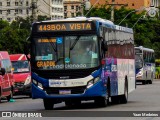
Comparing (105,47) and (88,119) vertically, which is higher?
(105,47)

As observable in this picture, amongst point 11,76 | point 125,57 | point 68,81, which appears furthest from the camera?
point 11,76

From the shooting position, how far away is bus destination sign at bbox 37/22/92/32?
89.4ft

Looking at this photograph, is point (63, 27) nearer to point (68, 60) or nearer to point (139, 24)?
point (68, 60)

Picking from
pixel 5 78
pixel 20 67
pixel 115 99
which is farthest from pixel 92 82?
pixel 20 67

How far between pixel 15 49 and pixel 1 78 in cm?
4122

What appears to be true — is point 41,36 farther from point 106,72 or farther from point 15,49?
point 15,49

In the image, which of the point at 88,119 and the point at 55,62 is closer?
the point at 88,119

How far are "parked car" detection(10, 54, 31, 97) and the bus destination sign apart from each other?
13718 mm

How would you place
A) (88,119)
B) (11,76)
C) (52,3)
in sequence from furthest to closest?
1. (52,3)
2. (11,76)
3. (88,119)

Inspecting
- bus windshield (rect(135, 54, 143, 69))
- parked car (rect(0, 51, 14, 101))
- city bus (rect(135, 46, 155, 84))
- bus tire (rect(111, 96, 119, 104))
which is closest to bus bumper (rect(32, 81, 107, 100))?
bus tire (rect(111, 96, 119, 104))

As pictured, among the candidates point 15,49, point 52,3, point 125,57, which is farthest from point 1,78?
point 52,3

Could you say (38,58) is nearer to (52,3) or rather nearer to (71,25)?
(71,25)

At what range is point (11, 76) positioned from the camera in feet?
124

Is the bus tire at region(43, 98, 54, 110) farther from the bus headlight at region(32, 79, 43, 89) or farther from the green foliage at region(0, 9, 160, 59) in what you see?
the green foliage at region(0, 9, 160, 59)
